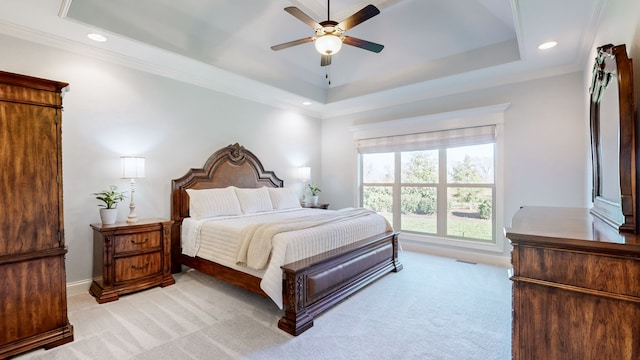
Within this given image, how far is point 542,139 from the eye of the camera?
388 centimetres

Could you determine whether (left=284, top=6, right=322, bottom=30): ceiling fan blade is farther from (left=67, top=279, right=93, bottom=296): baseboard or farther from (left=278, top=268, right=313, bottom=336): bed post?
(left=67, top=279, right=93, bottom=296): baseboard

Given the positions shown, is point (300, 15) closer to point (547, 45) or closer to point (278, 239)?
point (278, 239)

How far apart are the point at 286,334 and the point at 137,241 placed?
1972 millimetres

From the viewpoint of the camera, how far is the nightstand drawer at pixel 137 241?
3.00m

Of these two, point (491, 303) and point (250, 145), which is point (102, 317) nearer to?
point (250, 145)

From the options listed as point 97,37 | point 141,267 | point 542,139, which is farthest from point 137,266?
point 542,139

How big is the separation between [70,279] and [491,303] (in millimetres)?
4407

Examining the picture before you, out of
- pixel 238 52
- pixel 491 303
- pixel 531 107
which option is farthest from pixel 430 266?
pixel 238 52

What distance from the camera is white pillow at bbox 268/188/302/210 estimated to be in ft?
15.4

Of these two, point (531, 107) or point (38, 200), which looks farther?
point (531, 107)

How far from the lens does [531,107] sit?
396 cm

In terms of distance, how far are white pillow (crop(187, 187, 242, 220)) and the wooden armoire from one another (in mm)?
1560

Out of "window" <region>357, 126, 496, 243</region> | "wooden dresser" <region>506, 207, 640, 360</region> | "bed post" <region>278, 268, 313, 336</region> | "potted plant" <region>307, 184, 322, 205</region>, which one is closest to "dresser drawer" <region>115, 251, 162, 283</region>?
"bed post" <region>278, 268, 313, 336</region>

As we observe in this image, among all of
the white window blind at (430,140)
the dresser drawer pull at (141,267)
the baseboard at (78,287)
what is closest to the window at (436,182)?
the white window blind at (430,140)
